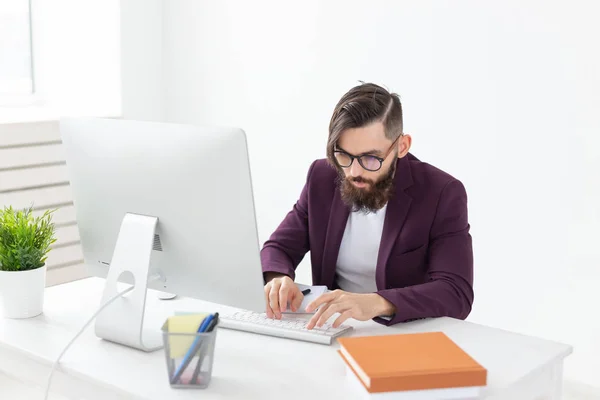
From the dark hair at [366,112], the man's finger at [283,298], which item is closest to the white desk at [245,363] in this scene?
the man's finger at [283,298]

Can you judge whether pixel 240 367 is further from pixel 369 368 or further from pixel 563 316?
pixel 563 316

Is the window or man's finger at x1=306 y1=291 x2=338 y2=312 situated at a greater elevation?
the window

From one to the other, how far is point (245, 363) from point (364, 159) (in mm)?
684

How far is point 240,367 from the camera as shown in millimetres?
1633

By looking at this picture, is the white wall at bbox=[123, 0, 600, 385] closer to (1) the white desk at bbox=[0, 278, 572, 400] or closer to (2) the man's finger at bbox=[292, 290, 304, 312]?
(1) the white desk at bbox=[0, 278, 572, 400]

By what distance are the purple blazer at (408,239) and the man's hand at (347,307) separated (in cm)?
3

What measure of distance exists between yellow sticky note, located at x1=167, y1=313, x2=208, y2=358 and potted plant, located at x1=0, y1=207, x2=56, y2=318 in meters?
0.52

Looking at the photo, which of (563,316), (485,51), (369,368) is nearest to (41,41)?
(485,51)

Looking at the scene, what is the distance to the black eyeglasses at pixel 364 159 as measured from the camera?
6.89 ft

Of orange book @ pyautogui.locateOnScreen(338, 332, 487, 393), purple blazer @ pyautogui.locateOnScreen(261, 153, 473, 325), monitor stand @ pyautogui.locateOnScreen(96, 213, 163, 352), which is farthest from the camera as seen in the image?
purple blazer @ pyautogui.locateOnScreen(261, 153, 473, 325)

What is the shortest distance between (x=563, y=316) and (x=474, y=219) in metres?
0.50

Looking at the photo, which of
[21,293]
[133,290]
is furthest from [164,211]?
[21,293]

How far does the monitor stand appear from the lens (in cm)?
173

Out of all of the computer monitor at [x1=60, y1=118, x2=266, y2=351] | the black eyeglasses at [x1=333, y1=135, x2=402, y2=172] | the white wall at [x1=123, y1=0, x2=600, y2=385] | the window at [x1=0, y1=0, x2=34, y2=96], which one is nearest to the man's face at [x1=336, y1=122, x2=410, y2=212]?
the black eyeglasses at [x1=333, y1=135, x2=402, y2=172]
